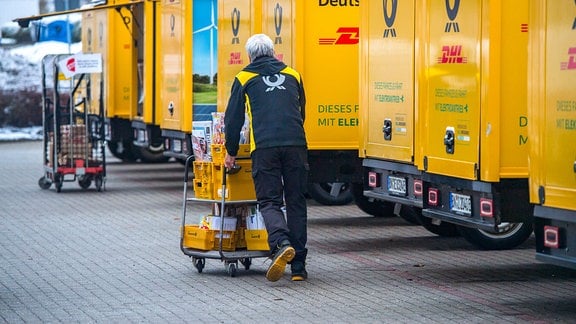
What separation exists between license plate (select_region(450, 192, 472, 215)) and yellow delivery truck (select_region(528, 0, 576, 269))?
1.44 metres

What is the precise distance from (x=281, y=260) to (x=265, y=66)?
1.63 m

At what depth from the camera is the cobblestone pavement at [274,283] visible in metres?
10.0

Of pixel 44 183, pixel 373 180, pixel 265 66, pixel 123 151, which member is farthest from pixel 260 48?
pixel 123 151

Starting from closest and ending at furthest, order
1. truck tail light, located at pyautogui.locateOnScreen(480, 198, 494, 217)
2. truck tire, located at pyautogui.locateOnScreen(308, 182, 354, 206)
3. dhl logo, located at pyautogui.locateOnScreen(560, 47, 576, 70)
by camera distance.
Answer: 1. dhl logo, located at pyautogui.locateOnScreen(560, 47, 576, 70)
2. truck tail light, located at pyautogui.locateOnScreen(480, 198, 494, 217)
3. truck tire, located at pyautogui.locateOnScreen(308, 182, 354, 206)

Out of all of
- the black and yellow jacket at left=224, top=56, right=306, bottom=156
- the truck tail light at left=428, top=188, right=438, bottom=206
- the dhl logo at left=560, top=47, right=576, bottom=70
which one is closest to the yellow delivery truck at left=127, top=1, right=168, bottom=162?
the black and yellow jacket at left=224, top=56, right=306, bottom=156

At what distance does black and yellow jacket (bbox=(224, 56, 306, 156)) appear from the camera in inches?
454

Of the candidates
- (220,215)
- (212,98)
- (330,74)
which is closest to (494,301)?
(220,215)

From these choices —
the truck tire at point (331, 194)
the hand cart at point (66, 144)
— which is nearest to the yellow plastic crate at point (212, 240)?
the truck tire at point (331, 194)

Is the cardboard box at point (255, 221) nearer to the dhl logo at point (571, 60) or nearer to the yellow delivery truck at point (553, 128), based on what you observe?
the yellow delivery truck at point (553, 128)

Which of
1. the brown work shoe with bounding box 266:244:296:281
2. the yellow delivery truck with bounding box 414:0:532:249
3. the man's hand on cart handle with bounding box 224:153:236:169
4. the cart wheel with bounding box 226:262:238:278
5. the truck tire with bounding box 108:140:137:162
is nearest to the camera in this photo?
the yellow delivery truck with bounding box 414:0:532:249

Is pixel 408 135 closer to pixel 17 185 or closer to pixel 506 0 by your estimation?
pixel 506 0

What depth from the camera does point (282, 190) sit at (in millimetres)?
11594

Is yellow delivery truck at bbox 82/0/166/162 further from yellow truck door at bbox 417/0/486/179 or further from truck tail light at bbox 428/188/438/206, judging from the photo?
yellow truck door at bbox 417/0/486/179

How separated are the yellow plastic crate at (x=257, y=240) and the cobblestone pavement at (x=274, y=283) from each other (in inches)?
9.9
